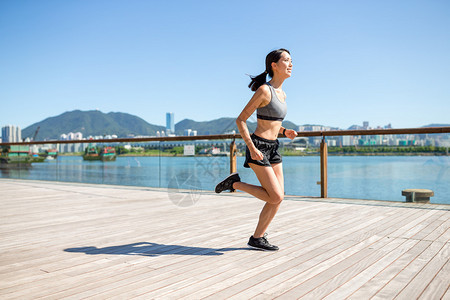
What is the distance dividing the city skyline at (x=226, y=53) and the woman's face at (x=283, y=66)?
0.24 feet

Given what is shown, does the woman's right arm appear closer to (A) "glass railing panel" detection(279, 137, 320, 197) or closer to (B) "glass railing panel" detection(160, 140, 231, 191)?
(A) "glass railing panel" detection(279, 137, 320, 197)

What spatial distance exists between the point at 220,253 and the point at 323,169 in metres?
3.19

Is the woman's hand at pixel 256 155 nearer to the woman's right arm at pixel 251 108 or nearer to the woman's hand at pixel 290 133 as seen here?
the woman's right arm at pixel 251 108

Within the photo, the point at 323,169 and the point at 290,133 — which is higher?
the point at 290,133

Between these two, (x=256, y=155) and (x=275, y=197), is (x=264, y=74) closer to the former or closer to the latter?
(x=256, y=155)

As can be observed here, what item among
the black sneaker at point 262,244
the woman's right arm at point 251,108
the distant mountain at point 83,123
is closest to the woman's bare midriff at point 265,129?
the woman's right arm at point 251,108

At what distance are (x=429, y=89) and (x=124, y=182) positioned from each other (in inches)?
5589

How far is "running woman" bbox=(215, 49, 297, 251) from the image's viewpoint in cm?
214

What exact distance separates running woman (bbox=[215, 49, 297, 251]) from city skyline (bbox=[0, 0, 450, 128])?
0.10 meters

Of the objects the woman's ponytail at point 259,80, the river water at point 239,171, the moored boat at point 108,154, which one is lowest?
the river water at point 239,171

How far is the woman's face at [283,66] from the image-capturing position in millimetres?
2248

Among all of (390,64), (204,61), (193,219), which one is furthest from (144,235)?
(390,64)

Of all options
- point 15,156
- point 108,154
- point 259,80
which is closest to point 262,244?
point 259,80

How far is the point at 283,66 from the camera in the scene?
2246mm
